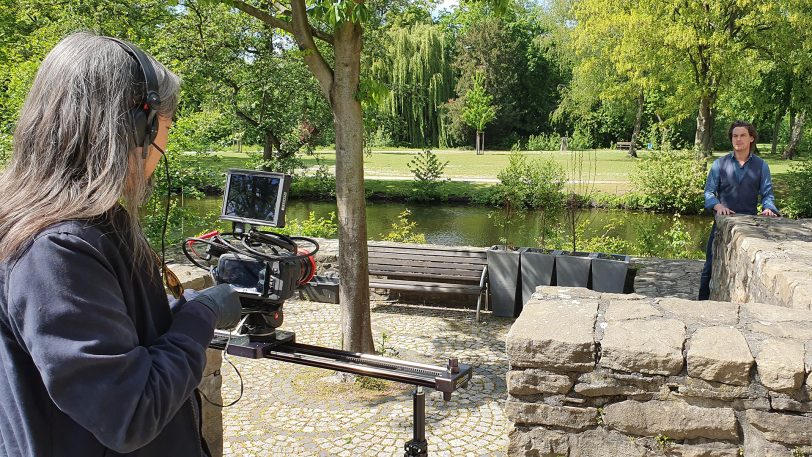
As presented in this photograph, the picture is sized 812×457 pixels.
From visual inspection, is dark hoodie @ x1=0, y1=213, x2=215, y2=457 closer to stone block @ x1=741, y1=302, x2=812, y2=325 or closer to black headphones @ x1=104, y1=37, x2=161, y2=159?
black headphones @ x1=104, y1=37, x2=161, y2=159

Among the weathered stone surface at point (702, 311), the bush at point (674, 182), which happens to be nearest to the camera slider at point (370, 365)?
the weathered stone surface at point (702, 311)

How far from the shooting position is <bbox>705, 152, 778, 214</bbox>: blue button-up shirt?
5684 mm

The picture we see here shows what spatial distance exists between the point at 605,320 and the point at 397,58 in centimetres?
3187

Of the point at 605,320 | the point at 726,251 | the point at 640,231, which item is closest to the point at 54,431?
the point at 605,320

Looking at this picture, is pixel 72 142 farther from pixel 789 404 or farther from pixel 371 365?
pixel 789 404

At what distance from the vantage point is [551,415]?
9.25 ft

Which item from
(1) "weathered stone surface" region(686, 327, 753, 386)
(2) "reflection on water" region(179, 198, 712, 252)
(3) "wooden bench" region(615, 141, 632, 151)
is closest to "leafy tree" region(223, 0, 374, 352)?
(1) "weathered stone surface" region(686, 327, 753, 386)

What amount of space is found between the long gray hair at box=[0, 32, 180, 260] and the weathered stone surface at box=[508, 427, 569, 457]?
6.86ft

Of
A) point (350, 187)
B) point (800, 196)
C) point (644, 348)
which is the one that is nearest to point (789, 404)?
point (644, 348)

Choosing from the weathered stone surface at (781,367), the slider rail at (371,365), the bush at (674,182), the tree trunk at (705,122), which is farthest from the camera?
the tree trunk at (705,122)

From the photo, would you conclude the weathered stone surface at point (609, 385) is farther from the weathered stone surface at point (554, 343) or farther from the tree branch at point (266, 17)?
the tree branch at point (266, 17)

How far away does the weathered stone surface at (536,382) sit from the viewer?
2.76m

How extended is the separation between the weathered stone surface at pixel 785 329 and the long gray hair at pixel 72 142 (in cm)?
255

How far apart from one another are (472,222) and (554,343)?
15.0m
